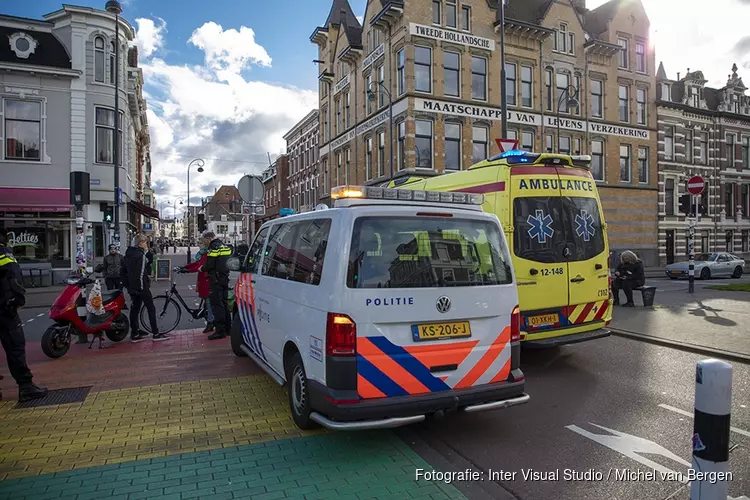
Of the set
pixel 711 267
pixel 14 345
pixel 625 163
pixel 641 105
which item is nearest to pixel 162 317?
pixel 14 345

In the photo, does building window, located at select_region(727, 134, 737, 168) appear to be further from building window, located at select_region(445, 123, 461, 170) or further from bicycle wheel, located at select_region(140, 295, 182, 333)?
bicycle wheel, located at select_region(140, 295, 182, 333)

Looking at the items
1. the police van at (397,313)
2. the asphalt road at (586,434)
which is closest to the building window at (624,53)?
the asphalt road at (586,434)

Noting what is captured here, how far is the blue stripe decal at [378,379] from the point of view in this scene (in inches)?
147

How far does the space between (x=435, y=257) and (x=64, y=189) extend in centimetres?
2291

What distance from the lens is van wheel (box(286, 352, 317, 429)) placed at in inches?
168

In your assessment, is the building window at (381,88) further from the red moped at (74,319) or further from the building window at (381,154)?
the red moped at (74,319)

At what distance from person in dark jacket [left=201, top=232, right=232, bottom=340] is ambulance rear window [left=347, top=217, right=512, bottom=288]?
4958 mm

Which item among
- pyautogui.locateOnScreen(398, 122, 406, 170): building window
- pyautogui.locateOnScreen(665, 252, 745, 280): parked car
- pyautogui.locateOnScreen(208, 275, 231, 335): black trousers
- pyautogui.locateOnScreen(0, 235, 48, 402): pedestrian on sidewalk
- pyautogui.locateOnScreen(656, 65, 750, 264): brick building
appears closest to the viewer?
pyautogui.locateOnScreen(0, 235, 48, 402): pedestrian on sidewalk

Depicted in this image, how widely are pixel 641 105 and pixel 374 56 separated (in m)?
18.9

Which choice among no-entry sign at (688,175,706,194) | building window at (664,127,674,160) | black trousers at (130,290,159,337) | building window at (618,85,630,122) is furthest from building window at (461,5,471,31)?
black trousers at (130,290,159,337)

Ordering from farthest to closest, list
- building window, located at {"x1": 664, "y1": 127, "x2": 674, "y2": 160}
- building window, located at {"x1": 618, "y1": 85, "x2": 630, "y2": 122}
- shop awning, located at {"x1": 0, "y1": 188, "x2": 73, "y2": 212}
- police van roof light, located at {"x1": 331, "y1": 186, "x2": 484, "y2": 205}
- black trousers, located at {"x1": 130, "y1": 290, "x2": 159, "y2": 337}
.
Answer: building window, located at {"x1": 664, "y1": 127, "x2": 674, "y2": 160}
building window, located at {"x1": 618, "y1": 85, "x2": 630, "y2": 122}
shop awning, located at {"x1": 0, "y1": 188, "x2": 73, "y2": 212}
black trousers, located at {"x1": 130, "y1": 290, "x2": 159, "y2": 337}
police van roof light, located at {"x1": 331, "y1": 186, "x2": 484, "y2": 205}

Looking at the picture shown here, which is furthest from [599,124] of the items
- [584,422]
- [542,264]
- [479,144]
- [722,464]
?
[722,464]

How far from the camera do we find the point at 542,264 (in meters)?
6.31

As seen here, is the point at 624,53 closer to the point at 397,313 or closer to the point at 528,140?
the point at 528,140
